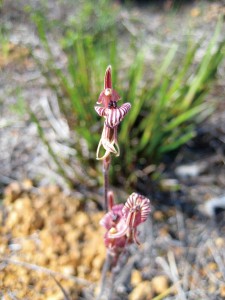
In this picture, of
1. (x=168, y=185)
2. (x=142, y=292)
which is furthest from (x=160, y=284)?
(x=168, y=185)

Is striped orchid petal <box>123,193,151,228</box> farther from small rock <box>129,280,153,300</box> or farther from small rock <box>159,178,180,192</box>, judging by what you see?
small rock <box>159,178,180,192</box>

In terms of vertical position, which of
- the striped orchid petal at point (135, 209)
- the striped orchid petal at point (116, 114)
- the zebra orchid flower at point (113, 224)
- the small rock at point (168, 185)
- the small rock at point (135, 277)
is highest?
the striped orchid petal at point (116, 114)

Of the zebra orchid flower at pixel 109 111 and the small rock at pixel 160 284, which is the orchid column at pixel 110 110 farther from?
the small rock at pixel 160 284

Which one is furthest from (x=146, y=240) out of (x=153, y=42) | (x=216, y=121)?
(x=153, y=42)

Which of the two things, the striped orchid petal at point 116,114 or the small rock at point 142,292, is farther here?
the small rock at point 142,292

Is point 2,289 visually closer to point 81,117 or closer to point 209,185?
point 81,117

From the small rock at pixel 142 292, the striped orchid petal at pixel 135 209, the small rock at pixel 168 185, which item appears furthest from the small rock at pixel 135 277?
the striped orchid petal at pixel 135 209

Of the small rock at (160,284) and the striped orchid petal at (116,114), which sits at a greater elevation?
the striped orchid petal at (116,114)
